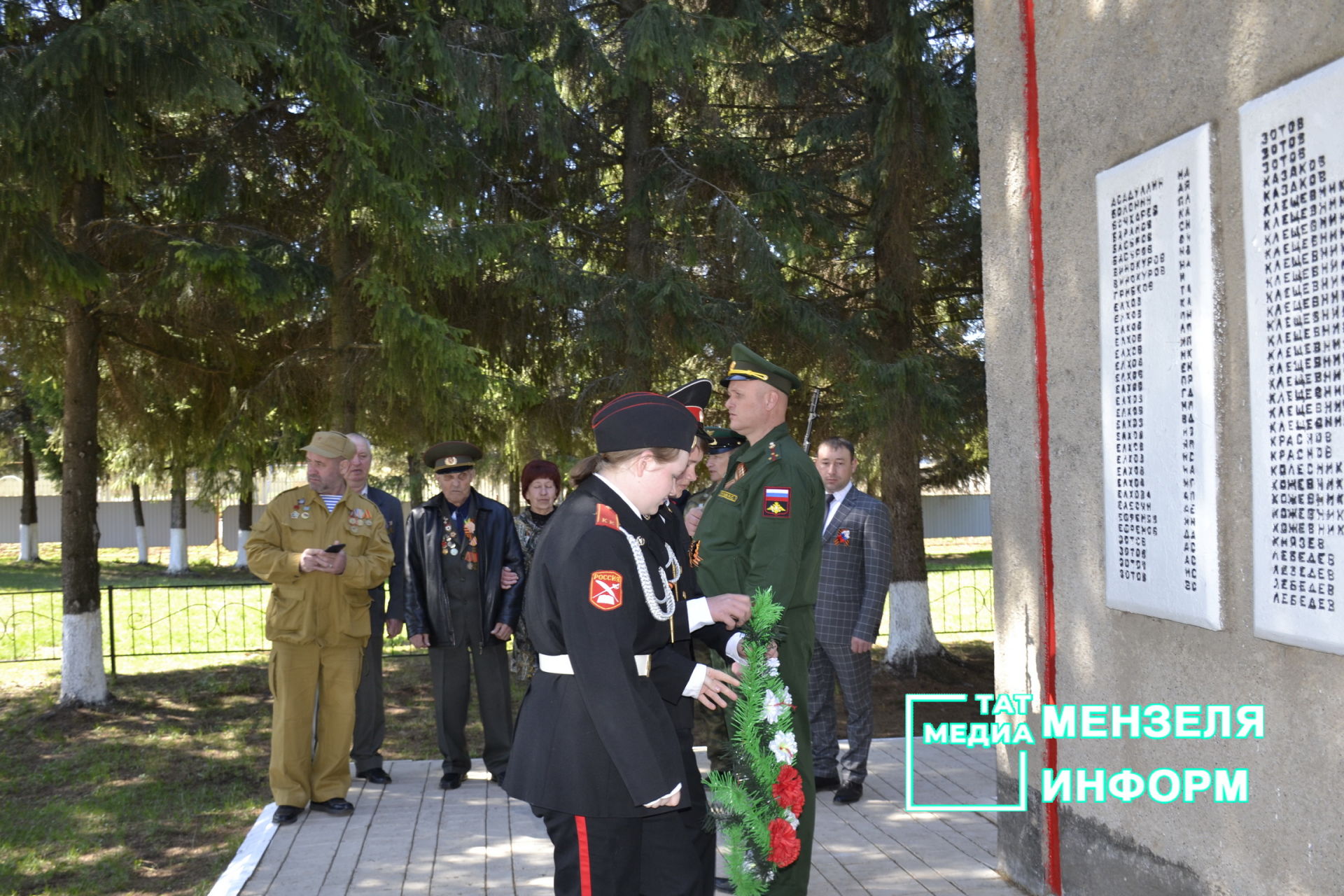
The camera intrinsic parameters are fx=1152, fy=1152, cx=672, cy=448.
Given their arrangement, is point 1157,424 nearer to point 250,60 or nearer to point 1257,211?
point 1257,211

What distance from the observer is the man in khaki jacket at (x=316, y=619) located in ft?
20.1

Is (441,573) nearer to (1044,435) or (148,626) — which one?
(1044,435)

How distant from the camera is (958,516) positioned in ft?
145

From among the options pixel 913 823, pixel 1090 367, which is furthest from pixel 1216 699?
pixel 913 823

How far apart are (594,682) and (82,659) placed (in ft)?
28.8

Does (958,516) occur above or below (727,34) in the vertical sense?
below

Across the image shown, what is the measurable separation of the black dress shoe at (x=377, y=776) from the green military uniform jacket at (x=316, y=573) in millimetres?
1082

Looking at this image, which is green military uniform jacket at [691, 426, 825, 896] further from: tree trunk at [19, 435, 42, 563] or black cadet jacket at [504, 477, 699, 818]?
tree trunk at [19, 435, 42, 563]

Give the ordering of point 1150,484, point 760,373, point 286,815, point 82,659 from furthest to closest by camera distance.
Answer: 1. point 82,659
2. point 286,815
3. point 760,373
4. point 1150,484

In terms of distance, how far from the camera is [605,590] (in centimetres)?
306

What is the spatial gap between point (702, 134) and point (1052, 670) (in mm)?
8121

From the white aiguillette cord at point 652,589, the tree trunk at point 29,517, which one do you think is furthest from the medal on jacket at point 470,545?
the tree trunk at point 29,517

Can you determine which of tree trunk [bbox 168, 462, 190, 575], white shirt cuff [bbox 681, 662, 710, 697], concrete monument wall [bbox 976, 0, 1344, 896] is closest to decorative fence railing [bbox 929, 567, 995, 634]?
concrete monument wall [bbox 976, 0, 1344, 896]

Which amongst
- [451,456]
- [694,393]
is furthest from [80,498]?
[694,393]
